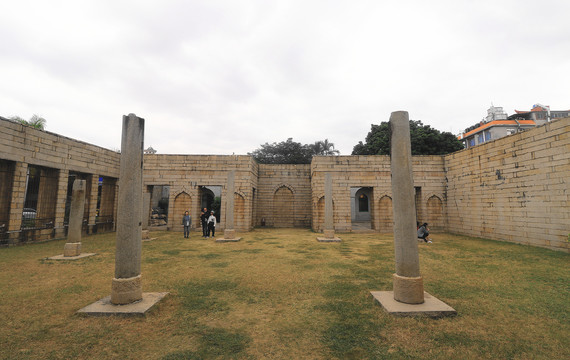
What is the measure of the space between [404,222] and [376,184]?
12.3 meters

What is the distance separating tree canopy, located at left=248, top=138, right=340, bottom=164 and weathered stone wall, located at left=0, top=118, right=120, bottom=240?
82.9 feet

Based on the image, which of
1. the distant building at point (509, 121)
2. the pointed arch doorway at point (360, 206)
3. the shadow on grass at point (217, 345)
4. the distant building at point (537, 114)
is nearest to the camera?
the shadow on grass at point (217, 345)

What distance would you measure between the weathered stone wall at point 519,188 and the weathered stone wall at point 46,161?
20.0 metres

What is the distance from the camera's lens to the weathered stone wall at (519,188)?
29.6 feet

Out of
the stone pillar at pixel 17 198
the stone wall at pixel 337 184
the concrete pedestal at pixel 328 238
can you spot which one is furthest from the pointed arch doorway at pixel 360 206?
the stone pillar at pixel 17 198

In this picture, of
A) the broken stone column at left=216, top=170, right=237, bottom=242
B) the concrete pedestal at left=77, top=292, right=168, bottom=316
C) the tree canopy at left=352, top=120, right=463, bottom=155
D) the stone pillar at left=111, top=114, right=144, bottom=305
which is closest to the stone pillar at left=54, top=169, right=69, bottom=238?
the broken stone column at left=216, top=170, right=237, bottom=242

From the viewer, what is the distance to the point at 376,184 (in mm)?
15945

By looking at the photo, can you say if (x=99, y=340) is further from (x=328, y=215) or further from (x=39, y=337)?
(x=328, y=215)

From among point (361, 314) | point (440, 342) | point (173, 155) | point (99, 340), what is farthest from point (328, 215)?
point (173, 155)

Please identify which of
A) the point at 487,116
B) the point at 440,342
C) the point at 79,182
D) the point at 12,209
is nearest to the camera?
the point at 440,342

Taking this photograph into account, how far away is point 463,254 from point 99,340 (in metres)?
9.98

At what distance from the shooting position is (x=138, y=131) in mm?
4422

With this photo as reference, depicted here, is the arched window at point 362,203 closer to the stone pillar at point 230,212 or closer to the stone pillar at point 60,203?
the stone pillar at point 230,212

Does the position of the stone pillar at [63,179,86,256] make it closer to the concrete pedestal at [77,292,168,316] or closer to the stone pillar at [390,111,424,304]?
the concrete pedestal at [77,292,168,316]
